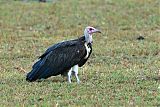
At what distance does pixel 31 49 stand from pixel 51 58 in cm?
484

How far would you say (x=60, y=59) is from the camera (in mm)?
12453

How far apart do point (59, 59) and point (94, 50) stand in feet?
14.7

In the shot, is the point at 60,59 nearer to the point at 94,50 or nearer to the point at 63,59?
the point at 63,59

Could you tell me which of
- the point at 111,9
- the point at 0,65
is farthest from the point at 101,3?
the point at 0,65

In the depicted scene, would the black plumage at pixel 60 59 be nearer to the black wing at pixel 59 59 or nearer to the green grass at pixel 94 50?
the black wing at pixel 59 59

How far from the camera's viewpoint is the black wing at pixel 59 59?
12242 millimetres

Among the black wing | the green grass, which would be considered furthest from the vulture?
the green grass

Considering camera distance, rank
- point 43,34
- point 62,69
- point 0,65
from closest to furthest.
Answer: point 62,69
point 0,65
point 43,34

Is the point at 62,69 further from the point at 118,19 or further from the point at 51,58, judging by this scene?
the point at 118,19

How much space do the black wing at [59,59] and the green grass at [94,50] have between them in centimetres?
22

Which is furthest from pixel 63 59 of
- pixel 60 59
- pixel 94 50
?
pixel 94 50

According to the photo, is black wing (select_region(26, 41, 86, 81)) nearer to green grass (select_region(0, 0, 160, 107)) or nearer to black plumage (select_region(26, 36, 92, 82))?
black plumage (select_region(26, 36, 92, 82))

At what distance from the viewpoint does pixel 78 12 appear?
23891 mm

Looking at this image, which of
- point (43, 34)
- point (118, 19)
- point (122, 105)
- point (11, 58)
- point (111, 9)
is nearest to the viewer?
point (122, 105)
